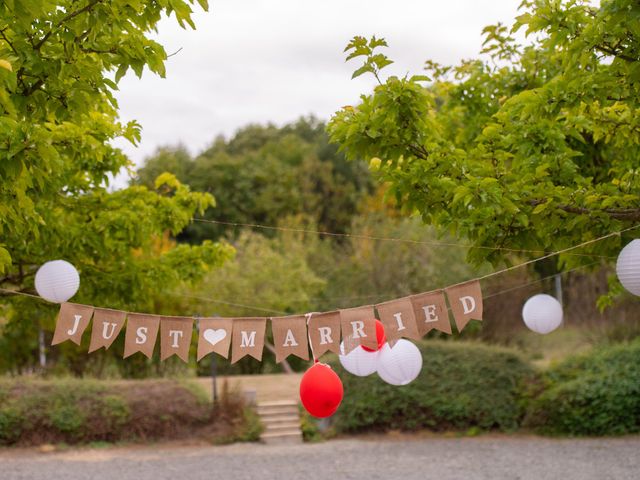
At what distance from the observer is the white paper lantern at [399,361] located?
6824 millimetres

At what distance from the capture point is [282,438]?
50.0 feet

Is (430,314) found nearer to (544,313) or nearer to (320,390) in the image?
(320,390)

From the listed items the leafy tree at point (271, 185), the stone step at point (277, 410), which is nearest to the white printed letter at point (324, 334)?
the stone step at point (277, 410)

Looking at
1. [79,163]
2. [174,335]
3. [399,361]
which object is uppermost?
[79,163]

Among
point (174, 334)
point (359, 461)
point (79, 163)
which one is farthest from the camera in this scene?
point (359, 461)

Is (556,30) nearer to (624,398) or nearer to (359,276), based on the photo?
(624,398)

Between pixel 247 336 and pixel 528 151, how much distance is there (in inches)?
100

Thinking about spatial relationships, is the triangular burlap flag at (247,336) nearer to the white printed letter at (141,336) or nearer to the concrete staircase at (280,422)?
the white printed letter at (141,336)

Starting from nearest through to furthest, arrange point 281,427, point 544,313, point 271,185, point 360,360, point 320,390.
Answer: point 320,390, point 360,360, point 544,313, point 281,427, point 271,185

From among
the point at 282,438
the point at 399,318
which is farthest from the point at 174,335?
the point at 282,438

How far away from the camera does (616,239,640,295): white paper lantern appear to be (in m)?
5.21

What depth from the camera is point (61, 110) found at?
458 centimetres

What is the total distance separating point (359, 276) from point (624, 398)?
1021cm

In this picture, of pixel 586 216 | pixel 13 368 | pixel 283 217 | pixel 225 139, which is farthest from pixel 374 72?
pixel 225 139
